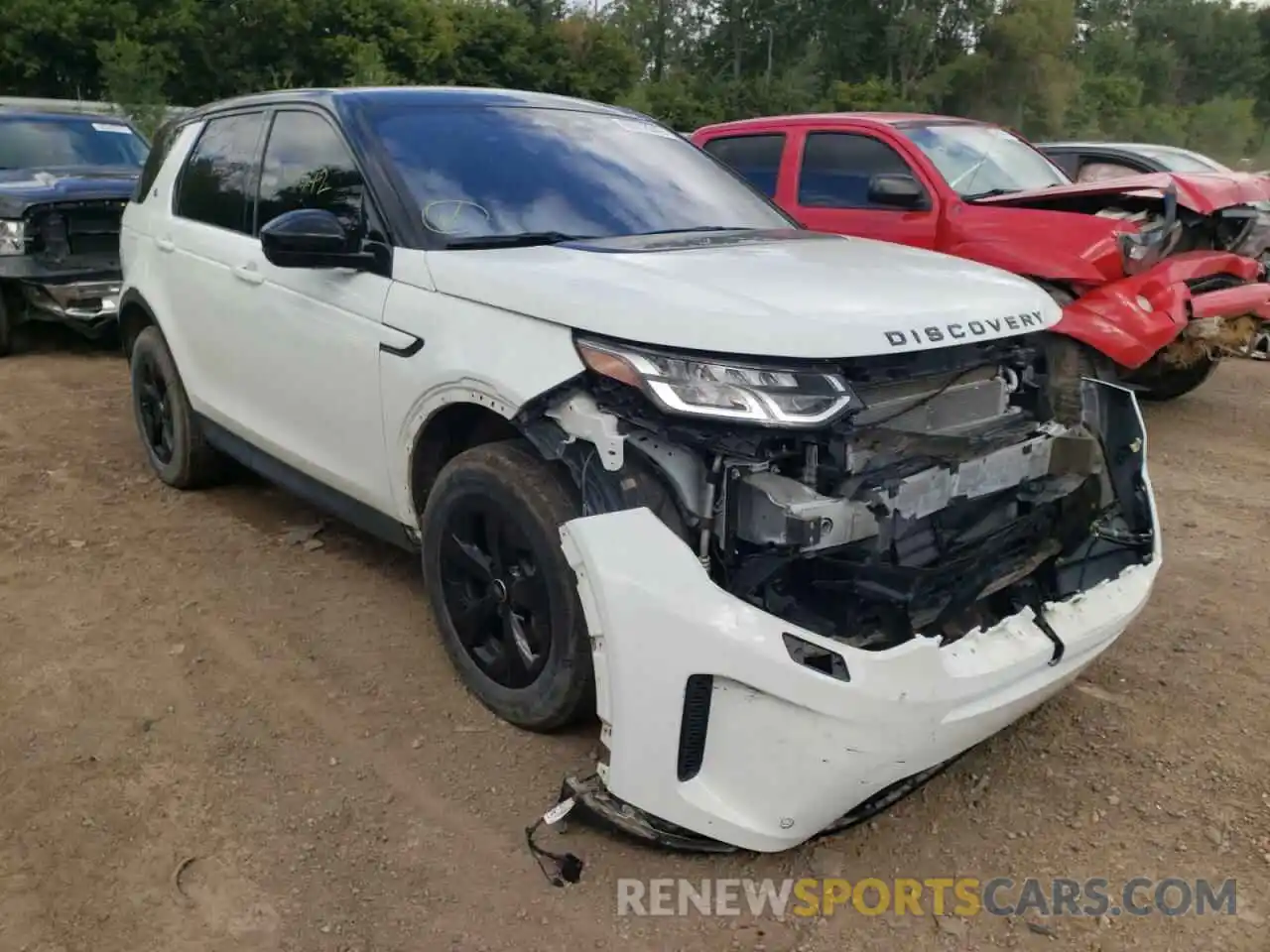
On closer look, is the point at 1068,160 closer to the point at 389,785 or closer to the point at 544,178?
the point at 544,178

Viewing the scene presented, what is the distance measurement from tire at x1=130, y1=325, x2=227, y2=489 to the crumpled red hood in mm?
4493

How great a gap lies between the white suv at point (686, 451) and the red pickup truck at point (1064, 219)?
7.50 ft

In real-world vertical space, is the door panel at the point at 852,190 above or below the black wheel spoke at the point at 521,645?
above

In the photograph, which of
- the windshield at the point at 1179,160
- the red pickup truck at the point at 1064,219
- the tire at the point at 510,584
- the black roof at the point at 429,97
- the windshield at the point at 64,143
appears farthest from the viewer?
the windshield at the point at 1179,160

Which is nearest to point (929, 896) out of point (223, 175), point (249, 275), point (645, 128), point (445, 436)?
point (445, 436)

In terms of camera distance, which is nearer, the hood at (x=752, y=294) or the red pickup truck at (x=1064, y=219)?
the hood at (x=752, y=294)

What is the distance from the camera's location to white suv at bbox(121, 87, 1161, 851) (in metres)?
2.39

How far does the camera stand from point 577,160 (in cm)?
369

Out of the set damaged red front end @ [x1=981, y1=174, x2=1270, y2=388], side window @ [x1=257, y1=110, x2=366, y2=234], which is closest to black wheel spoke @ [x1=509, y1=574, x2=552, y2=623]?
side window @ [x1=257, y1=110, x2=366, y2=234]

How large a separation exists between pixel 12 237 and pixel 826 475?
7.38 metres

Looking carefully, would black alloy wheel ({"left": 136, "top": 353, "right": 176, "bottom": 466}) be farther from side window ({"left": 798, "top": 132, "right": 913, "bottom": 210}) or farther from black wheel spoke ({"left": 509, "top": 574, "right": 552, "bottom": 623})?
side window ({"left": 798, "top": 132, "right": 913, "bottom": 210})

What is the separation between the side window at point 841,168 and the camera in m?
6.78

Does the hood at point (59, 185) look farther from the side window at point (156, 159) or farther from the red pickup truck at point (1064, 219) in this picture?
the red pickup truck at point (1064, 219)

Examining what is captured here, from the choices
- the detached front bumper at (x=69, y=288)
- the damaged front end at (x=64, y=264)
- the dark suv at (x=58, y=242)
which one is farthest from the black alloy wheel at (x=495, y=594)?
the detached front bumper at (x=69, y=288)
